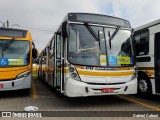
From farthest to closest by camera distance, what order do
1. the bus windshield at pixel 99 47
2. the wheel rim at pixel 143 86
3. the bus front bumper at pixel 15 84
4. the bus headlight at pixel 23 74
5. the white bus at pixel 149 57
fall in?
1. the bus headlight at pixel 23 74
2. the bus front bumper at pixel 15 84
3. the wheel rim at pixel 143 86
4. the white bus at pixel 149 57
5. the bus windshield at pixel 99 47

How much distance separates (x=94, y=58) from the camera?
7.72 meters

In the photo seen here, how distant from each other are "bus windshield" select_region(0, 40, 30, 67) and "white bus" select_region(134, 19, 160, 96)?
4.85 m

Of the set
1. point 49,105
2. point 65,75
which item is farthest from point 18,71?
point 65,75

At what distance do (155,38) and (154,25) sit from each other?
502 millimetres

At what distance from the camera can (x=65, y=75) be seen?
771cm

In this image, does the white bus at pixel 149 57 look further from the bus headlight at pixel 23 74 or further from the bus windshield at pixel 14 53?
the bus windshield at pixel 14 53

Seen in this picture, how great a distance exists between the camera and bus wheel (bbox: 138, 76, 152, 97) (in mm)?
8878

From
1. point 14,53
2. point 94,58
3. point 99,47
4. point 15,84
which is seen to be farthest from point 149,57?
point 14,53

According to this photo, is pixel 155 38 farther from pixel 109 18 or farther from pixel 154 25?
pixel 109 18

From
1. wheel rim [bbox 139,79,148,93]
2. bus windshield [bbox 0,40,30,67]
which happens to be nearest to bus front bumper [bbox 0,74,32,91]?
bus windshield [bbox 0,40,30,67]

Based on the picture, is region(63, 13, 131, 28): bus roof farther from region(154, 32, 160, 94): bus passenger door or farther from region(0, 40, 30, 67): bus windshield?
region(0, 40, 30, 67): bus windshield

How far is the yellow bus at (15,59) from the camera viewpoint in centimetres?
991

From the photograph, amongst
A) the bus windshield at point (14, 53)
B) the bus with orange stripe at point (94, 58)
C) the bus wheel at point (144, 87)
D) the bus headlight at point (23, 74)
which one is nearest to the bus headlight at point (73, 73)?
the bus with orange stripe at point (94, 58)

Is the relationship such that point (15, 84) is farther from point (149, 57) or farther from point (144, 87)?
point (149, 57)
